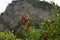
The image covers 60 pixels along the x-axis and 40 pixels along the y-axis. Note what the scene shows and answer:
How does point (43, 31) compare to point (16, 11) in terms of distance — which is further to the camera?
point (16, 11)

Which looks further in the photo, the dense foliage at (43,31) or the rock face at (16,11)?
the rock face at (16,11)

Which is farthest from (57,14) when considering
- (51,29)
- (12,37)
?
(12,37)

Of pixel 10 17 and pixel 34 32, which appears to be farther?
pixel 10 17

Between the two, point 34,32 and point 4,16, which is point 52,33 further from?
point 4,16

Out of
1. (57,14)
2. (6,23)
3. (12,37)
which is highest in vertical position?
(57,14)

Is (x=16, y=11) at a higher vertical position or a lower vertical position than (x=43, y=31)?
lower

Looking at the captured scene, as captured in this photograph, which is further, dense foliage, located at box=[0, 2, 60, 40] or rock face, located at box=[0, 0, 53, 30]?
rock face, located at box=[0, 0, 53, 30]

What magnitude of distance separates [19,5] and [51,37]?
6703 cm

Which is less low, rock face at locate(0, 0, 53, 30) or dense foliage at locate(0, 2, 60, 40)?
dense foliage at locate(0, 2, 60, 40)

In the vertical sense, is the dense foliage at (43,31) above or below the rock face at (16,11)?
above

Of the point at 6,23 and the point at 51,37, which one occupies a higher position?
the point at 51,37

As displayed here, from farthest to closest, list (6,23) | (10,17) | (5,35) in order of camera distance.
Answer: (10,17) → (6,23) → (5,35)

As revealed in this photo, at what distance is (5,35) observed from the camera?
9.97 ft

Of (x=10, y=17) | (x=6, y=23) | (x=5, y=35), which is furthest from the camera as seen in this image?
(x=10, y=17)
